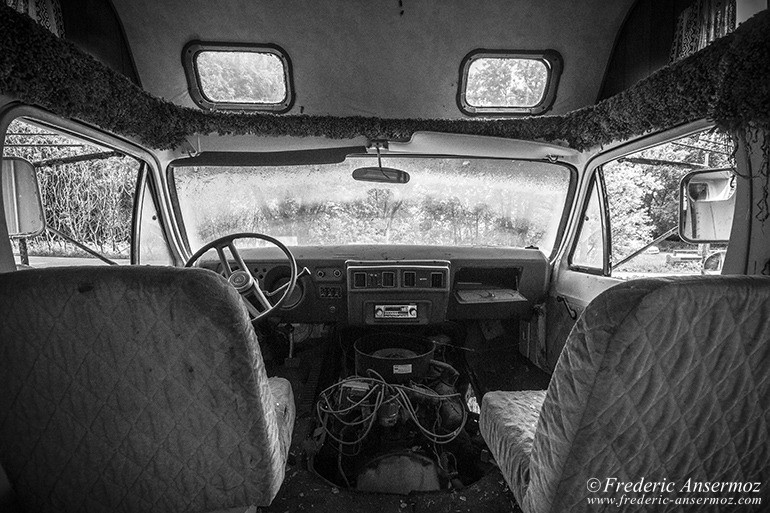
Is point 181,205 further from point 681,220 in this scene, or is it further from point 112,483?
point 681,220

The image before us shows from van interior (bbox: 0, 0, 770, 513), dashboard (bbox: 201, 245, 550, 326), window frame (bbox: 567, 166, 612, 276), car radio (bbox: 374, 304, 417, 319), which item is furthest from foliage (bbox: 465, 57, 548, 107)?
car radio (bbox: 374, 304, 417, 319)

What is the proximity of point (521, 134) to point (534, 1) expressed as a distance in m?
0.72

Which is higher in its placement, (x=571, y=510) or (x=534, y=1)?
(x=534, y=1)

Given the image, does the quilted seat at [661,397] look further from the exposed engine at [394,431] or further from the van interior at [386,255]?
the exposed engine at [394,431]

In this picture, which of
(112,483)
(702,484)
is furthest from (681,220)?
(112,483)

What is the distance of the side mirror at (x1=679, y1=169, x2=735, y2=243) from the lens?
1.67 m

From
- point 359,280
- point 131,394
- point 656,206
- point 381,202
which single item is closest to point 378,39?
point 381,202

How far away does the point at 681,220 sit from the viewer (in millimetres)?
1822

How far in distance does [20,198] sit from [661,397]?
2.12 meters

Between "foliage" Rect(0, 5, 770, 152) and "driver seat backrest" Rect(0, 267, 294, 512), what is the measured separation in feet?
3.02

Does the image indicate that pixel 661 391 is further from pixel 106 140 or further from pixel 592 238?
pixel 106 140

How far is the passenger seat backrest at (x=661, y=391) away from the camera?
963mm

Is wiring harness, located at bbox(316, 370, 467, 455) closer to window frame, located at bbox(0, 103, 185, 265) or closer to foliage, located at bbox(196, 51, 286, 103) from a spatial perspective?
window frame, located at bbox(0, 103, 185, 265)

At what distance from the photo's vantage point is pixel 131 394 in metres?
1.17
